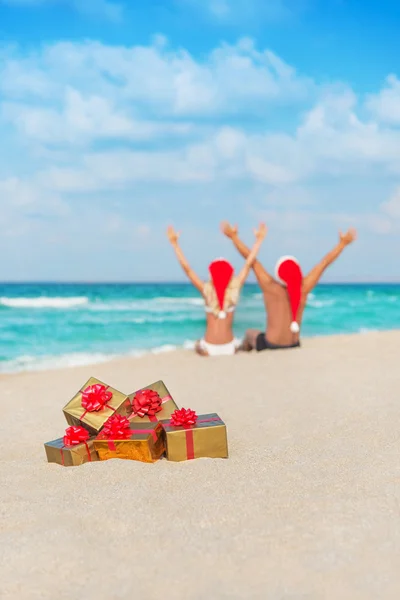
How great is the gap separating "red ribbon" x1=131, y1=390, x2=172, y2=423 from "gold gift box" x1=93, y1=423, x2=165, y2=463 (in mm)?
174

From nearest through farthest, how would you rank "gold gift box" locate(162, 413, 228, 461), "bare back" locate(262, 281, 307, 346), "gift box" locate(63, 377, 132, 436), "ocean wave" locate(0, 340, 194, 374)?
1. "gold gift box" locate(162, 413, 228, 461)
2. "gift box" locate(63, 377, 132, 436)
3. "bare back" locate(262, 281, 307, 346)
4. "ocean wave" locate(0, 340, 194, 374)

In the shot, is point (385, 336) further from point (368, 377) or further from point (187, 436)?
point (187, 436)

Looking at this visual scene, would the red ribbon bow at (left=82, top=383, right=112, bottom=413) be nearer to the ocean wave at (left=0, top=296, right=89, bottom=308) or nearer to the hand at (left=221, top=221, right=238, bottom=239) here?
the hand at (left=221, top=221, right=238, bottom=239)

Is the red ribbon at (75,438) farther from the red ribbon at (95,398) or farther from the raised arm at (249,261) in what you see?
the raised arm at (249,261)

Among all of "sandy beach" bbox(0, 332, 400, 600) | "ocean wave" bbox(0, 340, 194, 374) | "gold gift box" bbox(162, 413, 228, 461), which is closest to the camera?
"sandy beach" bbox(0, 332, 400, 600)

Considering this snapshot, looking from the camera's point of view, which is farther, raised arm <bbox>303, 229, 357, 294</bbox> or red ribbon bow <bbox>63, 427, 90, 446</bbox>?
raised arm <bbox>303, 229, 357, 294</bbox>

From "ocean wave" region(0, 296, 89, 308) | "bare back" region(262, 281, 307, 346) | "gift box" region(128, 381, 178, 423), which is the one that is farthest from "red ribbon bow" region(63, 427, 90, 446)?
"ocean wave" region(0, 296, 89, 308)

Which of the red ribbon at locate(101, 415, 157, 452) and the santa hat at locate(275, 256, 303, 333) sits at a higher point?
the santa hat at locate(275, 256, 303, 333)

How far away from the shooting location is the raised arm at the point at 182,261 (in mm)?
8938

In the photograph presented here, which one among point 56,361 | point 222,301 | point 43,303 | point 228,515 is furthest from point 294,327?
point 43,303

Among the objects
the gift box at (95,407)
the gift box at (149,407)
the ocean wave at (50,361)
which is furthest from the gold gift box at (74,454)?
the ocean wave at (50,361)

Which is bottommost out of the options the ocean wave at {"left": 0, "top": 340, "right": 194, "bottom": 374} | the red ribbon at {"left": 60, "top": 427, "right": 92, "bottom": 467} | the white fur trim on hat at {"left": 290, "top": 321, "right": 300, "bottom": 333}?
the ocean wave at {"left": 0, "top": 340, "right": 194, "bottom": 374}

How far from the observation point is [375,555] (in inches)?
93.9

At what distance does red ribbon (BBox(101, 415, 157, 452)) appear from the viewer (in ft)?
11.5
